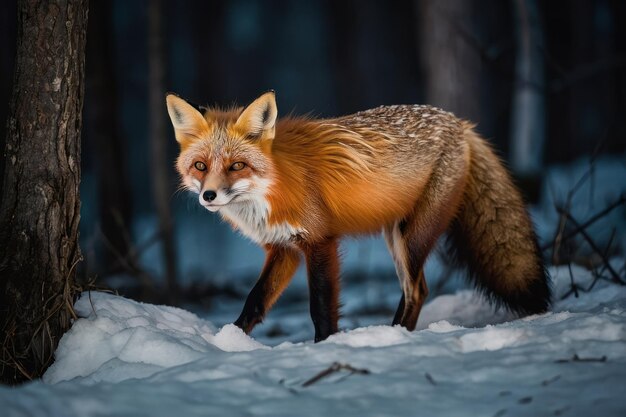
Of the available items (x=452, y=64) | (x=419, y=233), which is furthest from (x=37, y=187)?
(x=452, y=64)

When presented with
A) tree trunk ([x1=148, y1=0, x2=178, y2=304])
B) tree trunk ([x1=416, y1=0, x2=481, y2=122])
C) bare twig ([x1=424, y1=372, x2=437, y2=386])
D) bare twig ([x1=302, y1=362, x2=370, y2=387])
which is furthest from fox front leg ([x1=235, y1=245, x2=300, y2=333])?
tree trunk ([x1=416, y1=0, x2=481, y2=122])

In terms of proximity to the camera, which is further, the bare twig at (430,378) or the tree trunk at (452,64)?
the tree trunk at (452,64)

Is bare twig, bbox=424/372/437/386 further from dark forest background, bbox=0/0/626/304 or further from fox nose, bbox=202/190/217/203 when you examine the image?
dark forest background, bbox=0/0/626/304

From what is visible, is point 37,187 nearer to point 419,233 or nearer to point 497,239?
point 419,233

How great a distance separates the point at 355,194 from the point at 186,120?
1078 mm

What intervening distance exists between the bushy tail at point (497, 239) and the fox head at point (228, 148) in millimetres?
1426

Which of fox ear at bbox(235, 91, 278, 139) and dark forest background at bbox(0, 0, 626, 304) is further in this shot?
dark forest background at bbox(0, 0, 626, 304)

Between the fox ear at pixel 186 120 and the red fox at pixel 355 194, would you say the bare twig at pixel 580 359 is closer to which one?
the red fox at pixel 355 194

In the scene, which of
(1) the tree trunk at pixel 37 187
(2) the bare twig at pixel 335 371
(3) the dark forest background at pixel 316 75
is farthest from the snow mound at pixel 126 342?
(3) the dark forest background at pixel 316 75

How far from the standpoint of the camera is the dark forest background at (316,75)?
288 inches

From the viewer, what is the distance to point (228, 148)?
357 cm

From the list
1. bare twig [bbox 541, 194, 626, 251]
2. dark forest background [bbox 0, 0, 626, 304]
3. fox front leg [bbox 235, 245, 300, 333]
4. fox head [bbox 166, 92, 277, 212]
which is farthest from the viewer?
dark forest background [bbox 0, 0, 626, 304]

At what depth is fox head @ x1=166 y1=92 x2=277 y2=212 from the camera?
349 centimetres

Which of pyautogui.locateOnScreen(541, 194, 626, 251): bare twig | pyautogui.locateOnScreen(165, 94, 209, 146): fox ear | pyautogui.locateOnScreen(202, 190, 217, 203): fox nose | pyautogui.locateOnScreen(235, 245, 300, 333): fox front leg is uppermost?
pyautogui.locateOnScreen(165, 94, 209, 146): fox ear
